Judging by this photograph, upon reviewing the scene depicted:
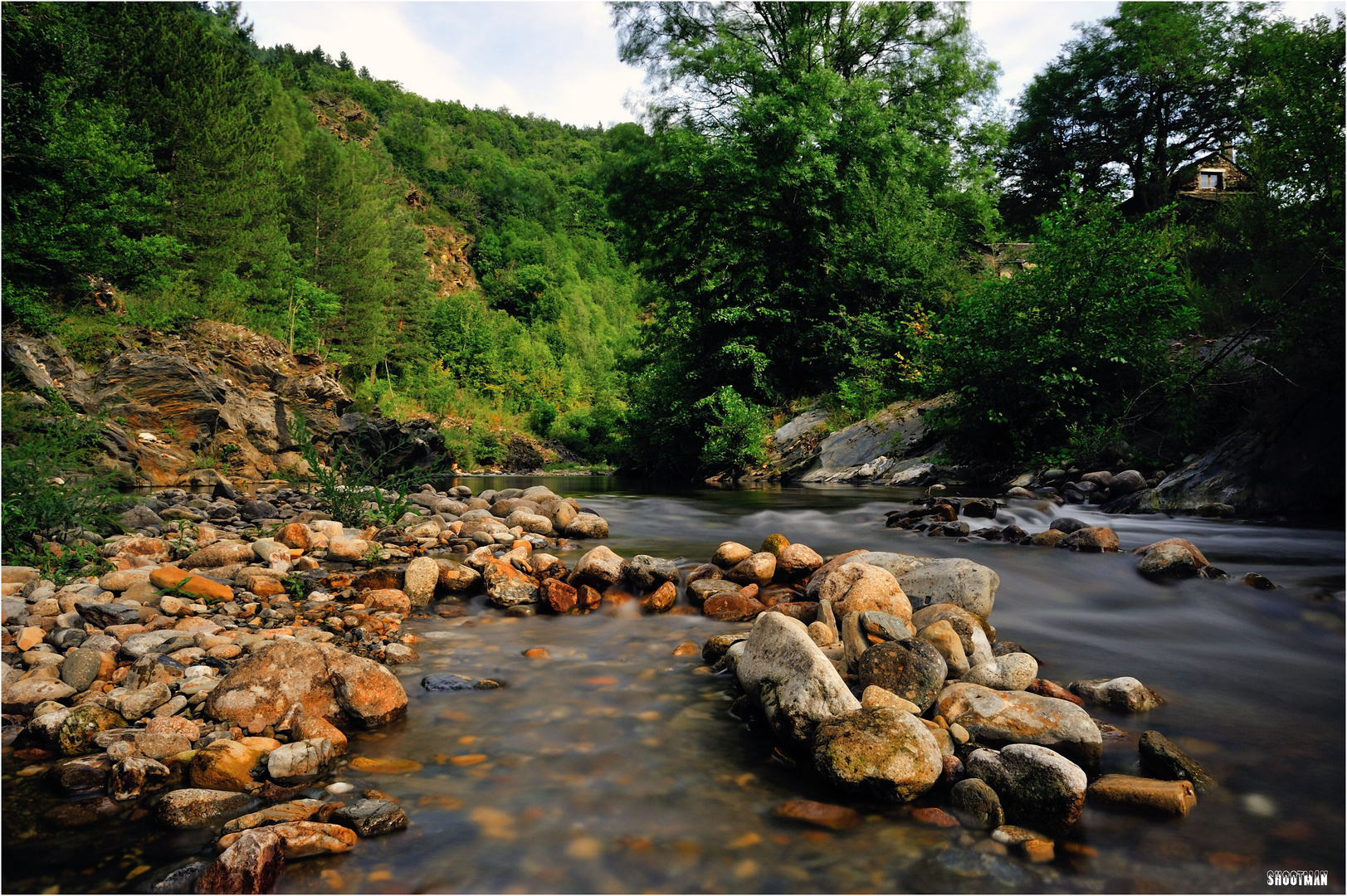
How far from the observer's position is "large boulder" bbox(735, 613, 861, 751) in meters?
2.82

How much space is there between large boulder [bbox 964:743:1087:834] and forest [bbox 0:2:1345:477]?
24.5ft

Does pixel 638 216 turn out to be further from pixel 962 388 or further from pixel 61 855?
pixel 61 855

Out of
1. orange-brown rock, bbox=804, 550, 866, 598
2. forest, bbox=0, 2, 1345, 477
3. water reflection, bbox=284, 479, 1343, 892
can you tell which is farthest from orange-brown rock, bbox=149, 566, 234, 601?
forest, bbox=0, 2, 1345, 477

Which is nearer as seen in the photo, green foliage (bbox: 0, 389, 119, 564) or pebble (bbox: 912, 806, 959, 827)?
pebble (bbox: 912, 806, 959, 827)

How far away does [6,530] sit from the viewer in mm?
4895

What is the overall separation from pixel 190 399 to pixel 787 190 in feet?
50.5

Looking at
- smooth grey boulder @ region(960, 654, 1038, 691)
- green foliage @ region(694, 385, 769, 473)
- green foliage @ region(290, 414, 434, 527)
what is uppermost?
green foliage @ region(694, 385, 769, 473)

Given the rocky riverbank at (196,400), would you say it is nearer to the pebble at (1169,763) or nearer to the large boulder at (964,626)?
the large boulder at (964,626)

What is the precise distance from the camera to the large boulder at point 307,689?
2.89 meters

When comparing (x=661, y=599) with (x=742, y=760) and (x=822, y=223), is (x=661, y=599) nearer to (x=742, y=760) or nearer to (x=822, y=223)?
(x=742, y=760)

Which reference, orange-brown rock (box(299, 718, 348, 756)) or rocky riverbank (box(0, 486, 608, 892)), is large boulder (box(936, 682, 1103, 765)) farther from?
orange-brown rock (box(299, 718, 348, 756))

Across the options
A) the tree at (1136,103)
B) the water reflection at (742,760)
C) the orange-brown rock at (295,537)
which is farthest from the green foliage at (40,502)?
the tree at (1136,103)

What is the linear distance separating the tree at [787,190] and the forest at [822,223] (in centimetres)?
8

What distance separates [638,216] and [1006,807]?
1739 centimetres
